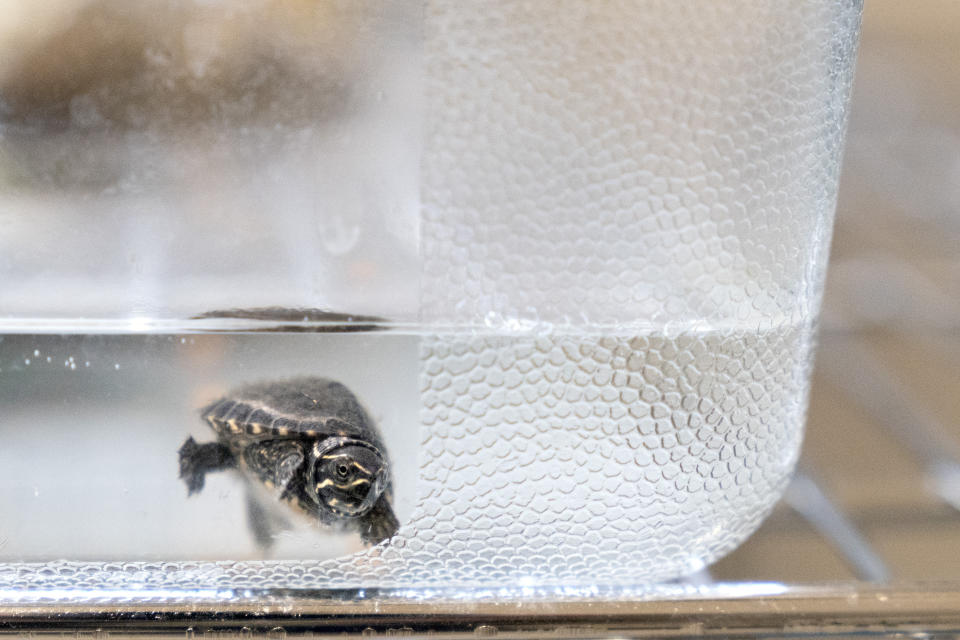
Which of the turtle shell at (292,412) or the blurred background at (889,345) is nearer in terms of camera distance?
the turtle shell at (292,412)

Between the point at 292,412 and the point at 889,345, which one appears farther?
the point at 889,345

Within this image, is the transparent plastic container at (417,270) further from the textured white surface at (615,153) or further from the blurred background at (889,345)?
the blurred background at (889,345)

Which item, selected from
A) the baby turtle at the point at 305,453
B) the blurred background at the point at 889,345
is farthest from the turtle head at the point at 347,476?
the blurred background at the point at 889,345

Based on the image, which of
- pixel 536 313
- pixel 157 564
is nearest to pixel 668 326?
pixel 536 313

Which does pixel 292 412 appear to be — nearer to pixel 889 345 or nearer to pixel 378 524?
pixel 378 524

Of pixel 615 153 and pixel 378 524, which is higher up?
pixel 615 153

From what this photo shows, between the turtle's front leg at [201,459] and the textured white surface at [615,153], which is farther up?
the textured white surface at [615,153]

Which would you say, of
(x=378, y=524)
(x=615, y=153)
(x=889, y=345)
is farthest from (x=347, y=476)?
(x=889, y=345)
